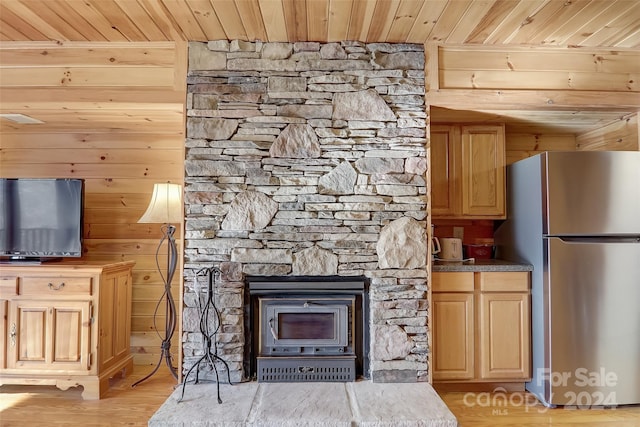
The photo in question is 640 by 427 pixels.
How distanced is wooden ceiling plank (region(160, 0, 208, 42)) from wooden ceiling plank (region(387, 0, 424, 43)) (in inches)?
45.4

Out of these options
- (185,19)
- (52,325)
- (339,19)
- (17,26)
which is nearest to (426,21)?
(339,19)

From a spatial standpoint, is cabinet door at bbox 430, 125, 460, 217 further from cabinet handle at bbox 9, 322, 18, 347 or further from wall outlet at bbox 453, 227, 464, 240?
cabinet handle at bbox 9, 322, 18, 347

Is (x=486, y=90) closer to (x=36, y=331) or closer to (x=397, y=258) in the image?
(x=397, y=258)

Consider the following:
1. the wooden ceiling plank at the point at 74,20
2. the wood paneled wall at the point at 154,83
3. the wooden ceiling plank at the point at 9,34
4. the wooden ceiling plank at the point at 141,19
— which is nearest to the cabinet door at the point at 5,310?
the wood paneled wall at the point at 154,83

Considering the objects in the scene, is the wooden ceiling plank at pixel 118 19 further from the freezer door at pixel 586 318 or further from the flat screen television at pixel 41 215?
the freezer door at pixel 586 318

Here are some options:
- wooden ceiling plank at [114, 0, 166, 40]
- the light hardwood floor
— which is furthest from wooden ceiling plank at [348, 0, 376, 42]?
the light hardwood floor

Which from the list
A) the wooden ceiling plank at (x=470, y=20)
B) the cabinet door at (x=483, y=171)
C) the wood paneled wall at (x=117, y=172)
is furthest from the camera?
the wood paneled wall at (x=117, y=172)

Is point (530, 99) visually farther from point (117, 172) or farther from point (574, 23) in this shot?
point (117, 172)

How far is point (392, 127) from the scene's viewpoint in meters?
2.53

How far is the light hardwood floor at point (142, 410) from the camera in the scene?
7.37 feet

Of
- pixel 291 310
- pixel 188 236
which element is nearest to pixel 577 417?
pixel 291 310

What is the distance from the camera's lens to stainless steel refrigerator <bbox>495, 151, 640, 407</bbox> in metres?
2.37

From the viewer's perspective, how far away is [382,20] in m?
2.26

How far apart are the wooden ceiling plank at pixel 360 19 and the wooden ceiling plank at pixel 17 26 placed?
188 centimetres
